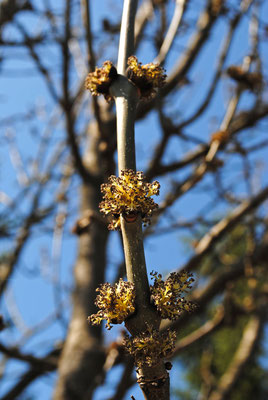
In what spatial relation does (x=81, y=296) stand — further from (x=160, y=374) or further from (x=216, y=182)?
(x=160, y=374)

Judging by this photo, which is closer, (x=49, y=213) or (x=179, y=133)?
(x=179, y=133)

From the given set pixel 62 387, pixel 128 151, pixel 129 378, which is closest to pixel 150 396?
pixel 128 151

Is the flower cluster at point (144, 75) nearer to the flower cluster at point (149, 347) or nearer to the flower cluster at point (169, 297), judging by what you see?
the flower cluster at point (169, 297)

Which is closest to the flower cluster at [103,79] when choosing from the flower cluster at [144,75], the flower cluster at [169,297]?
the flower cluster at [144,75]

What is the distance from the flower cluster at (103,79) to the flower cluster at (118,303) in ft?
1.95

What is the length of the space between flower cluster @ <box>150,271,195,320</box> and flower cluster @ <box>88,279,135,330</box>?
51mm

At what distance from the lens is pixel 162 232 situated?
3.61 metres

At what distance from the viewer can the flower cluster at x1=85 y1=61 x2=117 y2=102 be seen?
116cm

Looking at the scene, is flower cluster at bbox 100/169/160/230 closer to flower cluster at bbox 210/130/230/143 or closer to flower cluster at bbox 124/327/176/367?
flower cluster at bbox 124/327/176/367

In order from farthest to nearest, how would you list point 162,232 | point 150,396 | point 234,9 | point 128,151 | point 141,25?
point 141,25 → point 162,232 → point 234,9 → point 128,151 → point 150,396

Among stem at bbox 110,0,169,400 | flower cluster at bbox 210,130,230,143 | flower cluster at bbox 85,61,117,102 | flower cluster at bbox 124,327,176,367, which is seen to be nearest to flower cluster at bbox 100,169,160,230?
stem at bbox 110,0,169,400

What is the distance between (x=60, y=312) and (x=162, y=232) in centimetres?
112

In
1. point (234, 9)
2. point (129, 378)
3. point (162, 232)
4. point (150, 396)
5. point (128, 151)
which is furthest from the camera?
point (162, 232)

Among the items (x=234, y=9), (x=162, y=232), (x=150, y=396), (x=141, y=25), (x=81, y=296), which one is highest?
(x=141, y=25)
